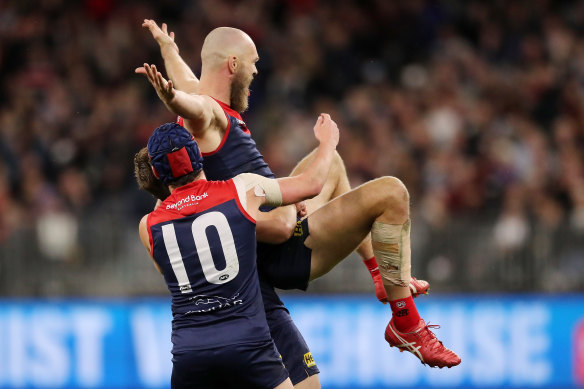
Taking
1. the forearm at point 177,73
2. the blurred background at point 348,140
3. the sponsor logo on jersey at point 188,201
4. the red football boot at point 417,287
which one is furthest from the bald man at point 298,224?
the blurred background at point 348,140

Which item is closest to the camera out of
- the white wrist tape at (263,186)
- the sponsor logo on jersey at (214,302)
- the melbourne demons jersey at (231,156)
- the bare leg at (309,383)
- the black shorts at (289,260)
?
the sponsor logo on jersey at (214,302)

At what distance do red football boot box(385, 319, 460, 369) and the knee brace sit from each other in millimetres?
336

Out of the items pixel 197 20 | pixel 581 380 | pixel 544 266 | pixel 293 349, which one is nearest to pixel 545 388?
pixel 581 380

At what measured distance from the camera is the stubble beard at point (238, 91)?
282 inches

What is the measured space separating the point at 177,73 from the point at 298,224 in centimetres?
147

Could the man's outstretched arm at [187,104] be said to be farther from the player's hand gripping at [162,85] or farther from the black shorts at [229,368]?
the black shorts at [229,368]

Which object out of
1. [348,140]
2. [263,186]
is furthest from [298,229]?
[348,140]

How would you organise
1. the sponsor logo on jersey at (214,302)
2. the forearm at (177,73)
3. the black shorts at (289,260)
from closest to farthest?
the sponsor logo on jersey at (214,302) < the black shorts at (289,260) < the forearm at (177,73)

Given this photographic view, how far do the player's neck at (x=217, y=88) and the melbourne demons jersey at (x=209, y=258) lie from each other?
102 centimetres

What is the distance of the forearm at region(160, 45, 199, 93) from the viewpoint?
761cm

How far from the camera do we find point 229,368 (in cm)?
612

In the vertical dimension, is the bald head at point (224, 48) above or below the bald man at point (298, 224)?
above

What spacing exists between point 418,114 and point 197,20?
4.33 m

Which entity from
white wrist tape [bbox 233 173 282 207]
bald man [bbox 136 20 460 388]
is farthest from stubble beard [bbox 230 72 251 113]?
white wrist tape [bbox 233 173 282 207]
